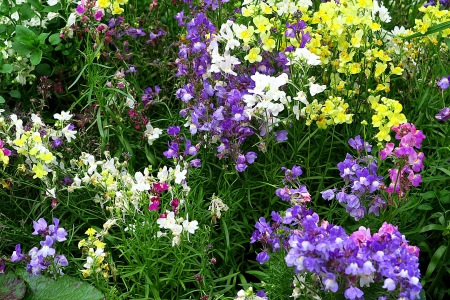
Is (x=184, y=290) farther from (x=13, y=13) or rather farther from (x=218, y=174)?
(x=13, y=13)

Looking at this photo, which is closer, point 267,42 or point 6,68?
point 267,42

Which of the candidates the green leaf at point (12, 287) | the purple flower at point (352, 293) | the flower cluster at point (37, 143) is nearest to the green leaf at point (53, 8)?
the flower cluster at point (37, 143)

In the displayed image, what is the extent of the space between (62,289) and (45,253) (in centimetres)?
20

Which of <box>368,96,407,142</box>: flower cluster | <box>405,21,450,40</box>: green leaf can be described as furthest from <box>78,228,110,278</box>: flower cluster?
<box>405,21,450,40</box>: green leaf

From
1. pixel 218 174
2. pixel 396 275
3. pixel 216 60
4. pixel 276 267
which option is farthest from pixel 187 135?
pixel 396 275

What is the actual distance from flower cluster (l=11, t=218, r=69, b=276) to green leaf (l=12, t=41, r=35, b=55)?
49.9 inches

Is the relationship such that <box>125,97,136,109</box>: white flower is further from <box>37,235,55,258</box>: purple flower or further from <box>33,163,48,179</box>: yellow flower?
<box>37,235,55,258</box>: purple flower

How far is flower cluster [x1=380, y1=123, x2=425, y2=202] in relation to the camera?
96.6 inches

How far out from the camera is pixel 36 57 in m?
3.51

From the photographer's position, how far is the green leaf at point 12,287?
262cm

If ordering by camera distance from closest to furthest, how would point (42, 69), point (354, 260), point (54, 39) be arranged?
point (354, 260) → point (54, 39) → point (42, 69)

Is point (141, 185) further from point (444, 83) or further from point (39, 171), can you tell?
point (444, 83)

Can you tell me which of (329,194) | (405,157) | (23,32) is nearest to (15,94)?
(23,32)

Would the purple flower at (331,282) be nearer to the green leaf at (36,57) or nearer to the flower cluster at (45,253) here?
the flower cluster at (45,253)
